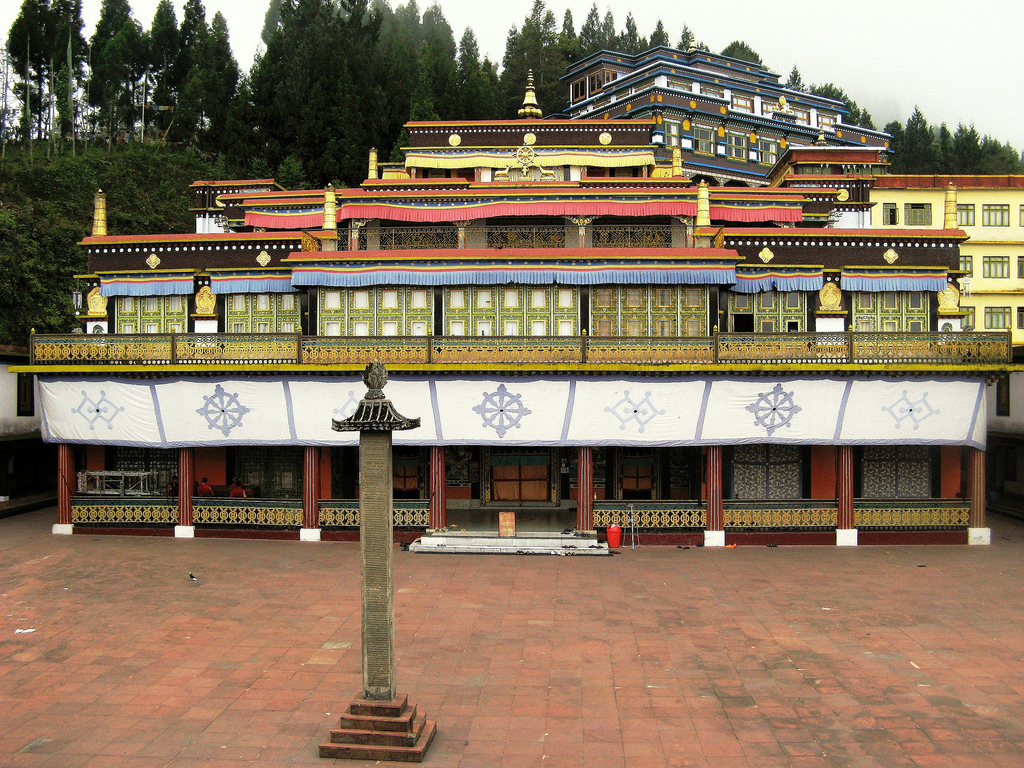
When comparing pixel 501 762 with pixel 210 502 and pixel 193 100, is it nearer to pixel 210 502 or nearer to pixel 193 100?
pixel 210 502

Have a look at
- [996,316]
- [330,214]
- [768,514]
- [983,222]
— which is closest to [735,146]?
[983,222]

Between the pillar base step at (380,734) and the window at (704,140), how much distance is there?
55241 millimetres

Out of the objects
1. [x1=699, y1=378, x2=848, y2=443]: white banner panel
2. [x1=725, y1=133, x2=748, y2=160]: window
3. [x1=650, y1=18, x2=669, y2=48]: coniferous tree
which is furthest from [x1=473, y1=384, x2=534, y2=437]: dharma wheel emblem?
[x1=650, y1=18, x2=669, y2=48]: coniferous tree

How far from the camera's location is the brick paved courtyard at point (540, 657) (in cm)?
1084

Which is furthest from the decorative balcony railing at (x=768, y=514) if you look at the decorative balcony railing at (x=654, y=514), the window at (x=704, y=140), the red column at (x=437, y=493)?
the window at (x=704, y=140)

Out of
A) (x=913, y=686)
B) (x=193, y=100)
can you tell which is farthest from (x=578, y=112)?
(x=913, y=686)

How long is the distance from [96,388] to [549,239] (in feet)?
50.4

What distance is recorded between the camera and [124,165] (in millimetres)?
56781

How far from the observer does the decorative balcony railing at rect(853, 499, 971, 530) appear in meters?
23.2

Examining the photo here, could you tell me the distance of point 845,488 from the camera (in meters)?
23.2

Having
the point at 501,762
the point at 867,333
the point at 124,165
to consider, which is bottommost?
the point at 501,762

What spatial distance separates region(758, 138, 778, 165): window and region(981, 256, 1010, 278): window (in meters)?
18.1

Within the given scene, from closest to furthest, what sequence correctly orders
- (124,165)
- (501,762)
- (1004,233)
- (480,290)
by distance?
(501,762)
(480,290)
(1004,233)
(124,165)

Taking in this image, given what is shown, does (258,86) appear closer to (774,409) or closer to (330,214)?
(330,214)
